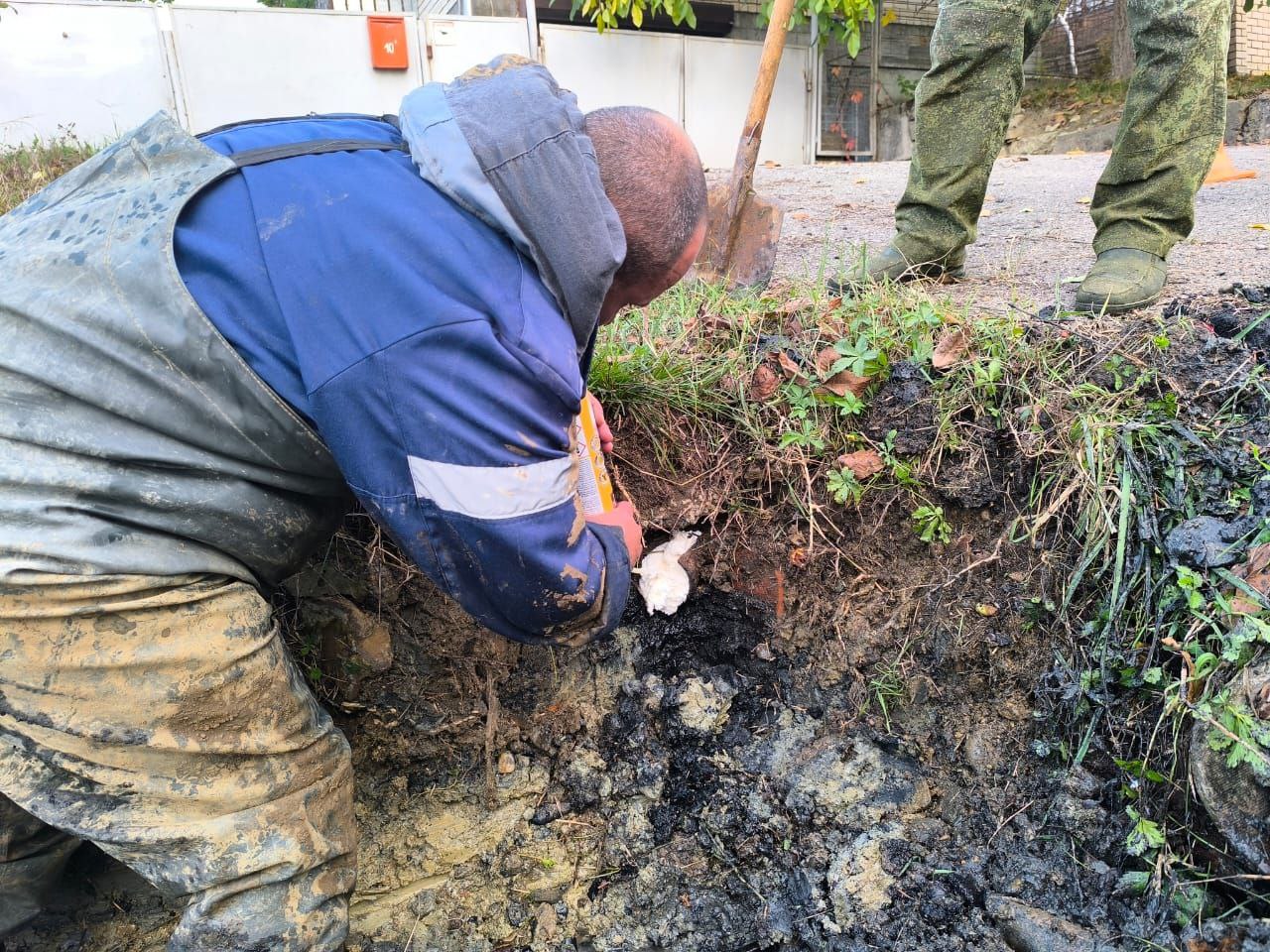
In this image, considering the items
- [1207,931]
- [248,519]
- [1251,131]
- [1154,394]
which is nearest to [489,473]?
[248,519]

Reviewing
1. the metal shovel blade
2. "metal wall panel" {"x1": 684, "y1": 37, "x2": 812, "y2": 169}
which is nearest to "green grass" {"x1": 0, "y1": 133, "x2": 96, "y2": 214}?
the metal shovel blade

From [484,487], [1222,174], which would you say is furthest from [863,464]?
[1222,174]

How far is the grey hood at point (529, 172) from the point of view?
51.3 inches

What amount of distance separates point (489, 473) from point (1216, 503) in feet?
4.80

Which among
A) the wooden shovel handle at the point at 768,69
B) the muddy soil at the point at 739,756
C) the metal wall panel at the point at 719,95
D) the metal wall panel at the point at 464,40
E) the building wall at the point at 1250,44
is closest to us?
the muddy soil at the point at 739,756

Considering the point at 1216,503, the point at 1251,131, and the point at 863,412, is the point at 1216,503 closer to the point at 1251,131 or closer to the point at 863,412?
the point at 863,412

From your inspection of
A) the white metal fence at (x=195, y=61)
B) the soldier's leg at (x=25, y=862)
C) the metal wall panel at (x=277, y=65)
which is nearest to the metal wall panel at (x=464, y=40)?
the white metal fence at (x=195, y=61)

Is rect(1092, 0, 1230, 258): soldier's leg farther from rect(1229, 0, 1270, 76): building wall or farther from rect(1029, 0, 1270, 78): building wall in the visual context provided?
rect(1229, 0, 1270, 76): building wall

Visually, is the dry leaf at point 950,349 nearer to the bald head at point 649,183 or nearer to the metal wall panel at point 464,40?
the bald head at point 649,183

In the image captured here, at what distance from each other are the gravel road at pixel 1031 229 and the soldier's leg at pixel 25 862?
8.14 feet

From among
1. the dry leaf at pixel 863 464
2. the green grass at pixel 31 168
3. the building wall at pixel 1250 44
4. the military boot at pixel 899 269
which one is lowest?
the dry leaf at pixel 863 464

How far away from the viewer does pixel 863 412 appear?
86.5 inches

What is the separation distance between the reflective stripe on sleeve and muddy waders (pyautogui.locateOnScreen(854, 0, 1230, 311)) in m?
1.72

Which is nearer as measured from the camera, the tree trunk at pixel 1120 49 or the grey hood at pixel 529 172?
the grey hood at pixel 529 172
